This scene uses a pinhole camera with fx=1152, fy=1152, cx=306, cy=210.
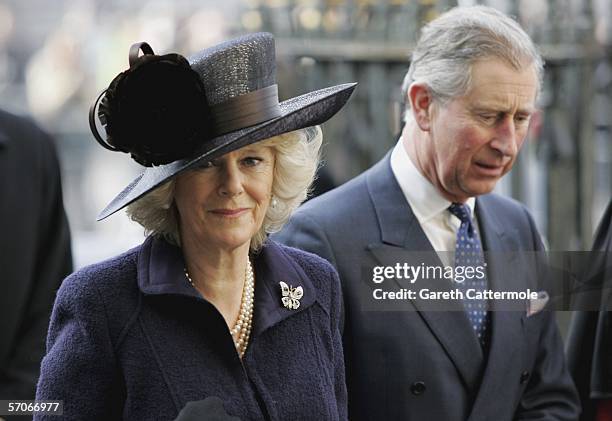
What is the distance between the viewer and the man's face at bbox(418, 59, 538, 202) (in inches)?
110

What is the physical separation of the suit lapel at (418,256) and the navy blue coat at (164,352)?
0.48 m

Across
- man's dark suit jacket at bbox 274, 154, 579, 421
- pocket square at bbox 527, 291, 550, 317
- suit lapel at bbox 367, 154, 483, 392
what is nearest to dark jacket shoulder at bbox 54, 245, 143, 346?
man's dark suit jacket at bbox 274, 154, 579, 421

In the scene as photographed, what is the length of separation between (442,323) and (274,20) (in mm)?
3018

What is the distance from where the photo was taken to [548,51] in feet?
17.7

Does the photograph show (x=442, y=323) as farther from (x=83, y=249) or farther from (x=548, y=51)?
(x=83, y=249)

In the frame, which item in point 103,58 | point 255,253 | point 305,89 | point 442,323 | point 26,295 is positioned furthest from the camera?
point 103,58

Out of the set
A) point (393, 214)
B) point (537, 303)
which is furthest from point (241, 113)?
point (537, 303)

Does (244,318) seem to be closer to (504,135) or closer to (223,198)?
(223,198)

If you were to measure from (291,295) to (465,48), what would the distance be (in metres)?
0.86

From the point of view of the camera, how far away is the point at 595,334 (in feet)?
10.3

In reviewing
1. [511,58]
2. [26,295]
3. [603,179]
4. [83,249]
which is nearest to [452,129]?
[511,58]

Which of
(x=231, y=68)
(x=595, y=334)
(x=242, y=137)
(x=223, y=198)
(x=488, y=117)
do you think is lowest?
(x=595, y=334)

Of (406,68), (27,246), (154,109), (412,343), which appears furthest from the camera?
(406,68)

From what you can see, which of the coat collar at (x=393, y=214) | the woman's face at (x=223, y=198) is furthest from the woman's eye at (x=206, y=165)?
the coat collar at (x=393, y=214)
